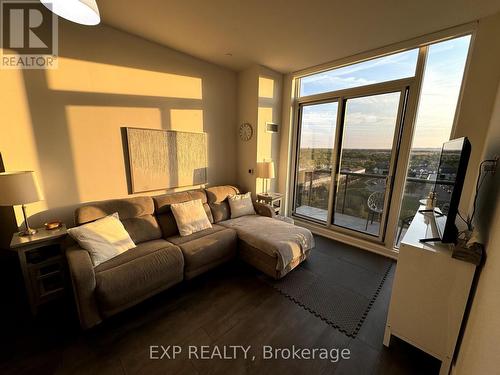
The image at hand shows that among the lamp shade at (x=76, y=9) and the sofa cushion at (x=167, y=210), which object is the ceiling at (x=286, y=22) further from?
the sofa cushion at (x=167, y=210)

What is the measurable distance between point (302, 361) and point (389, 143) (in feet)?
9.28

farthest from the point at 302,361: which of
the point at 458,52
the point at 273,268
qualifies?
the point at 458,52

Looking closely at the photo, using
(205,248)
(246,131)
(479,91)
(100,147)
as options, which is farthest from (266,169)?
(479,91)

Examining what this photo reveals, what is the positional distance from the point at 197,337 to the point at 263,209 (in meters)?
1.97

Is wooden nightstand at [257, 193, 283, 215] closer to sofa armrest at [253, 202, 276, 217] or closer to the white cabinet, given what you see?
sofa armrest at [253, 202, 276, 217]

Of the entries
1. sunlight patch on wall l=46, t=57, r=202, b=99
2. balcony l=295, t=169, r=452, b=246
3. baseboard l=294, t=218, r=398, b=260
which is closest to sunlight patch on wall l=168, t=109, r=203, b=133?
sunlight patch on wall l=46, t=57, r=202, b=99

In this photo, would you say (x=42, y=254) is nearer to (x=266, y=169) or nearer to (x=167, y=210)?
(x=167, y=210)

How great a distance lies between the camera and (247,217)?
317 centimetres

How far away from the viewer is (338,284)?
7.55 feet

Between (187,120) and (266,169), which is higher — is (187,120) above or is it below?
above

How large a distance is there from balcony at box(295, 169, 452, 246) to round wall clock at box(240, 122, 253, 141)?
1.29 metres

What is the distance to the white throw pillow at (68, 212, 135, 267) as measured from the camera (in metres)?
1.84

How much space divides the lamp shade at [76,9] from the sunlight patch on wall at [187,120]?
182 centimetres

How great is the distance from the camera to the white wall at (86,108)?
1926mm
